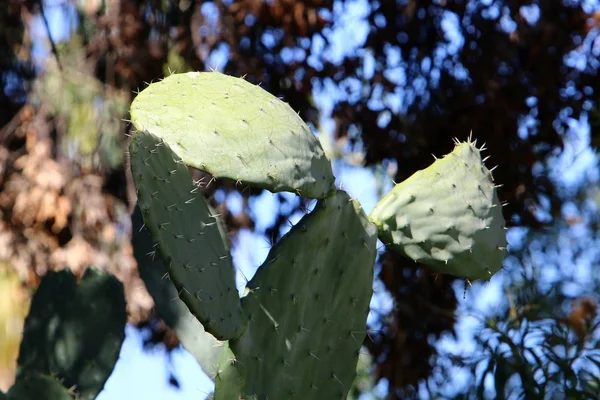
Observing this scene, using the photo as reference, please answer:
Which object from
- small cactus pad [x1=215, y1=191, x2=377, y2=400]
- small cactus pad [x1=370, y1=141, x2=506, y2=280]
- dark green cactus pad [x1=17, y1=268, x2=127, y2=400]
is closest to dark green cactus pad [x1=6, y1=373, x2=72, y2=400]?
dark green cactus pad [x1=17, y1=268, x2=127, y2=400]

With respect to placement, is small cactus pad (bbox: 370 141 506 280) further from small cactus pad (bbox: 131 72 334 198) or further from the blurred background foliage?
the blurred background foliage

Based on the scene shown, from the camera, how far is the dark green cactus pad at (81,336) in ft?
7.83

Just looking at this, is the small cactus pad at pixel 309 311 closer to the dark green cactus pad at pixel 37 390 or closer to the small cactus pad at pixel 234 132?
the small cactus pad at pixel 234 132

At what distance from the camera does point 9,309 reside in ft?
12.4

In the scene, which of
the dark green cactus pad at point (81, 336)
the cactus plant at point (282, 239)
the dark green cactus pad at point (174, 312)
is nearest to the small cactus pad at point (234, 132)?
the cactus plant at point (282, 239)

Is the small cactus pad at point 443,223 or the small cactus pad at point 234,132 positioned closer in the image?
the small cactus pad at point 234,132

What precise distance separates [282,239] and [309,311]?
0.51ft

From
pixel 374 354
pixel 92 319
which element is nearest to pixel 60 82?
pixel 374 354

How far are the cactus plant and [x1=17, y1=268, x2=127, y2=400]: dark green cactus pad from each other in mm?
102

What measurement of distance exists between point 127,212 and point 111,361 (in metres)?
2.11

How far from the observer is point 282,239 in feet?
7.06

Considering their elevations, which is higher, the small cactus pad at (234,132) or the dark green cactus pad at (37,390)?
the small cactus pad at (234,132)

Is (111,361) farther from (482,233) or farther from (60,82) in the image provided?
(60,82)

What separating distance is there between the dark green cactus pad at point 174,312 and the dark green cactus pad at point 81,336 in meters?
0.08
